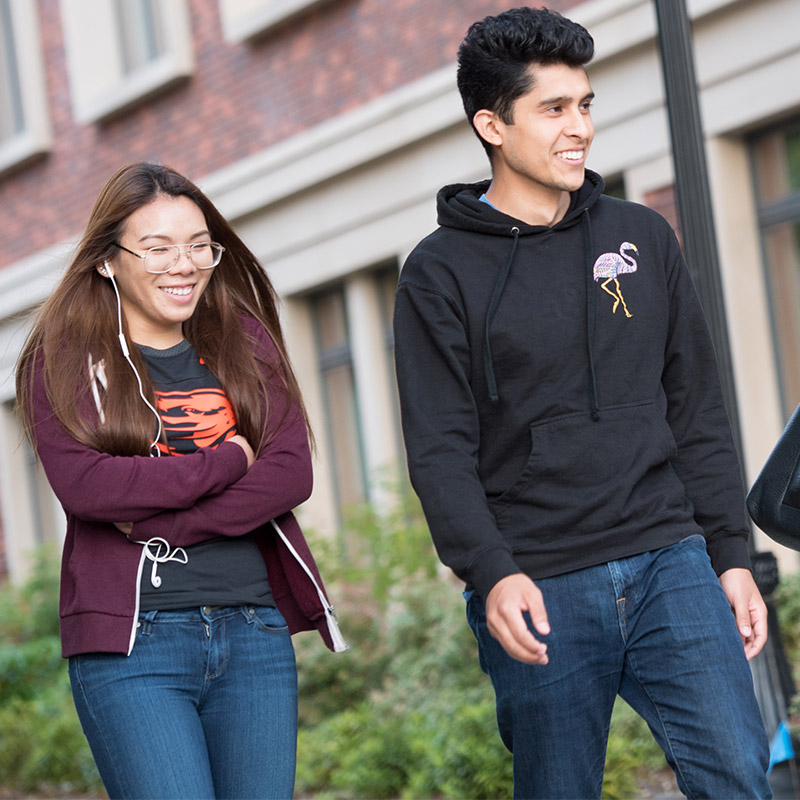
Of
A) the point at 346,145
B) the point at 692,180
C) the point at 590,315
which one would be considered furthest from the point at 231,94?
the point at 590,315

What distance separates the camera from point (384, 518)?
1000cm

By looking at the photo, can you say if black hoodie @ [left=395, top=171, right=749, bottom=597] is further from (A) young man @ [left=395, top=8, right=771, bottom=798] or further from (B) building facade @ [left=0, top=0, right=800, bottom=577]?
(B) building facade @ [left=0, top=0, right=800, bottom=577]

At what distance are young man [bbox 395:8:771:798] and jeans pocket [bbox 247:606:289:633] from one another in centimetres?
48

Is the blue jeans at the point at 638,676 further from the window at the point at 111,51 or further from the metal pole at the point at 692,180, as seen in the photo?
the window at the point at 111,51

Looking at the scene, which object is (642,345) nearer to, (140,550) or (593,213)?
Result: (593,213)

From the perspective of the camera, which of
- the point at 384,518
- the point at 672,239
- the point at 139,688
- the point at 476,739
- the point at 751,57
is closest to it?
the point at 139,688

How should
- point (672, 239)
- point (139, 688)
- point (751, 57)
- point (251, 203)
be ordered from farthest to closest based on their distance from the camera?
point (251, 203), point (751, 57), point (672, 239), point (139, 688)

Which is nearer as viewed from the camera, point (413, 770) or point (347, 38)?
point (413, 770)

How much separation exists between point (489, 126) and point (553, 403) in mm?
698

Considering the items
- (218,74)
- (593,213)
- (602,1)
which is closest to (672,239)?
(593,213)

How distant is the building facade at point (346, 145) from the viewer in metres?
8.68

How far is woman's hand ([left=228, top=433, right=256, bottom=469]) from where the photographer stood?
11.7 feet

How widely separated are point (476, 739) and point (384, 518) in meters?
3.90

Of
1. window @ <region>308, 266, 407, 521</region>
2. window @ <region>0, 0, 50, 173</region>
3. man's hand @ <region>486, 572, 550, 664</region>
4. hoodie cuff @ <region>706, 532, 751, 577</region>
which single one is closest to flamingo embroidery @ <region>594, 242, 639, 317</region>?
hoodie cuff @ <region>706, 532, 751, 577</region>
